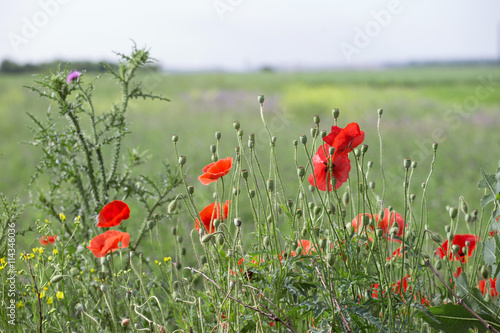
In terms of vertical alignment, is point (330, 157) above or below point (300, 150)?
above

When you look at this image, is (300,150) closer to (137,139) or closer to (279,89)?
(137,139)

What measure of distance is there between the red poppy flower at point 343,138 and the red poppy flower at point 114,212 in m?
0.53

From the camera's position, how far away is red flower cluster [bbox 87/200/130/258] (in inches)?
43.3

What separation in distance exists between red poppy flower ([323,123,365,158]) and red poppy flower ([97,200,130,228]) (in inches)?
20.7

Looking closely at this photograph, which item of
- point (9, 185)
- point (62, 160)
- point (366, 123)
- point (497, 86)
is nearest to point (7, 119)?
point (9, 185)

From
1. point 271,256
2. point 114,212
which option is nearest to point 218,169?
point 271,256

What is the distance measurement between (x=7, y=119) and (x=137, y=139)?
9.92 ft

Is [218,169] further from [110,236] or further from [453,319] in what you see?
[453,319]

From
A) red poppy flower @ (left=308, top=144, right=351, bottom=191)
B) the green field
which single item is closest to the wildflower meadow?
red poppy flower @ (left=308, top=144, right=351, bottom=191)

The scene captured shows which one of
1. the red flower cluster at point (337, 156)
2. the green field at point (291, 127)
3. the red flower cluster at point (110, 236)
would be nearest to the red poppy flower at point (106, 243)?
the red flower cluster at point (110, 236)

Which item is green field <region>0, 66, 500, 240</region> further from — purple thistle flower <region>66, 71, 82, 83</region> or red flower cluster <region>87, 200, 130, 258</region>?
red flower cluster <region>87, 200, 130, 258</region>

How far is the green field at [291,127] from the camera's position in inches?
200

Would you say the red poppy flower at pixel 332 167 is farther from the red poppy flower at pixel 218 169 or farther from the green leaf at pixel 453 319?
the green leaf at pixel 453 319

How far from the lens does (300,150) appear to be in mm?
6480
